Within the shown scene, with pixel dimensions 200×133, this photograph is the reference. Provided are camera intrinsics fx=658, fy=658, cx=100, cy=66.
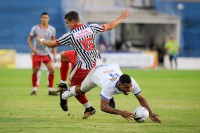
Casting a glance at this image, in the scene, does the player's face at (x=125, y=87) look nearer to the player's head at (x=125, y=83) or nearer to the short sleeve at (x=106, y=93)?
the player's head at (x=125, y=83)

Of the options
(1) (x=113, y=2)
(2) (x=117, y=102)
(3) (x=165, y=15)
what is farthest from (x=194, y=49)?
(2) (x=117, y=102)

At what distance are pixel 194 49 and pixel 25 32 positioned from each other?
1334 centimetres

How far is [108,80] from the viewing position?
1314 centimetres

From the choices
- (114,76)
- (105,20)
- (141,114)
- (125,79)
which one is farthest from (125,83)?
(105,20)

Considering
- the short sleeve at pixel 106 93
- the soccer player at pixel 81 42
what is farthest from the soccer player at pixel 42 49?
the short sleeve at pixel 106 93

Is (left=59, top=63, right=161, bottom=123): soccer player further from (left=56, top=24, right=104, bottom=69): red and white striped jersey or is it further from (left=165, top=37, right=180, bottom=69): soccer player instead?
(left=165, top=37, right=180, bottom=69): soccer player

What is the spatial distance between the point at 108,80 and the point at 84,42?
1.25m

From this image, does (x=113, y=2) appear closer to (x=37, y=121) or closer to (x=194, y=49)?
(x=194, y=49)

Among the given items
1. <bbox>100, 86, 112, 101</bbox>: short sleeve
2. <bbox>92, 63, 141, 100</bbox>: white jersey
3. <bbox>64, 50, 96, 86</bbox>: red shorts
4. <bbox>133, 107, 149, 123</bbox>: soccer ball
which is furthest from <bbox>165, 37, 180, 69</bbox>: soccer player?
<bbox>100, 86, 112, 101</bbox>: short sleeve

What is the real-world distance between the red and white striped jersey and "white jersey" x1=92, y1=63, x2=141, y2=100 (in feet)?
1.30

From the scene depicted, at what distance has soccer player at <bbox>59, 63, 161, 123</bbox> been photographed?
41.6 ft

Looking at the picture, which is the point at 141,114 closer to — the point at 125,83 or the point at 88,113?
the point at 125,83

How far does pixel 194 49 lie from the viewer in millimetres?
52000

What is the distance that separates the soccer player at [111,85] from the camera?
12672 millimetres
